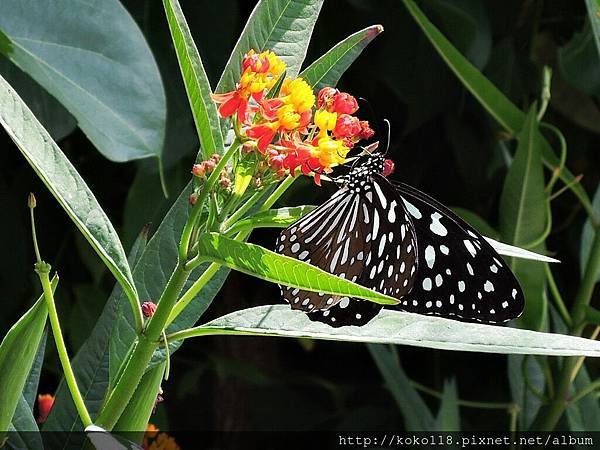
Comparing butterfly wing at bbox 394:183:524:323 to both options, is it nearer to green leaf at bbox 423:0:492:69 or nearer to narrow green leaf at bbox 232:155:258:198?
narrow green leaf at bbox 232:155:258:198

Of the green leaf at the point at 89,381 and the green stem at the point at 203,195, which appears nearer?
the green stem at the point at 203,195

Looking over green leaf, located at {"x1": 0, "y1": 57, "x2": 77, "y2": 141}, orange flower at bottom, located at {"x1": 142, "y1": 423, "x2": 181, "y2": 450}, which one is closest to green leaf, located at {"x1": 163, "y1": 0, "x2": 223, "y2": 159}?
orange flower at bottom, located at {"x1": 142, "y1": 423, "x2": 181, "y2": 450}

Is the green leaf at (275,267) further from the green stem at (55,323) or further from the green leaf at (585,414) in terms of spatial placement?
the green leaf at (585,414)

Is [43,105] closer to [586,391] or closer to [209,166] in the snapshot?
[209,166]

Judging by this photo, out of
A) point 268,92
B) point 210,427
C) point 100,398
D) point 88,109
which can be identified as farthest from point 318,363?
point 268,92

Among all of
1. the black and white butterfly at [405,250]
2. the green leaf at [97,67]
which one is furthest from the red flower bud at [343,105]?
the green leaf at [97,67]

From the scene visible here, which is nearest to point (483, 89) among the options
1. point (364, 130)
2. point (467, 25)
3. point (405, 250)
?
point (467, 25)
